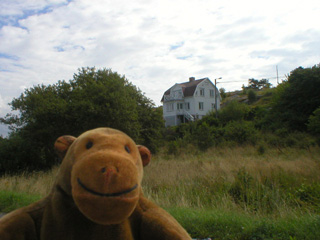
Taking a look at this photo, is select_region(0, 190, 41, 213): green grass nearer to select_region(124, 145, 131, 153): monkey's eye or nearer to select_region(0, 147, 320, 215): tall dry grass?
select_region(0, 147, 320, 215): tall dry grass

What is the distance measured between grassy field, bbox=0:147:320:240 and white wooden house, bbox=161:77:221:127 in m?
34.9

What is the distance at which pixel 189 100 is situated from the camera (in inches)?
1784

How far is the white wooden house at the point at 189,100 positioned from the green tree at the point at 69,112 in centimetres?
2961

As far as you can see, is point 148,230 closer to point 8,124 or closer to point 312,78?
point 8,124

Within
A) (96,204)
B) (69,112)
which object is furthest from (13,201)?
(69,112)

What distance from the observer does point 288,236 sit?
12.4ft

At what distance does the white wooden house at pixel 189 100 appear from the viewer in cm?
4488

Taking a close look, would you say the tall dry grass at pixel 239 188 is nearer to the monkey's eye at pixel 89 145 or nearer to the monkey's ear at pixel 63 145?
the monkey's ear at pixel 63 145

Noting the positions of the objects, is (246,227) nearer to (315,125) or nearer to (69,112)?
(69,112)

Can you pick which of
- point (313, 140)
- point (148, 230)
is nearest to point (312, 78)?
point (313, 140)

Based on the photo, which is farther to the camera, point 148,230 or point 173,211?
point 173,211

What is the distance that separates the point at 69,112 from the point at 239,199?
958 centimetres

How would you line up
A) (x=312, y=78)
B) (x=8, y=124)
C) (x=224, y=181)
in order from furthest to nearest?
(x=312, y=78) → (x=8, y=124) → (x=224, y=181)

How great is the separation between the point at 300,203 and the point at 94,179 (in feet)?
18.9
